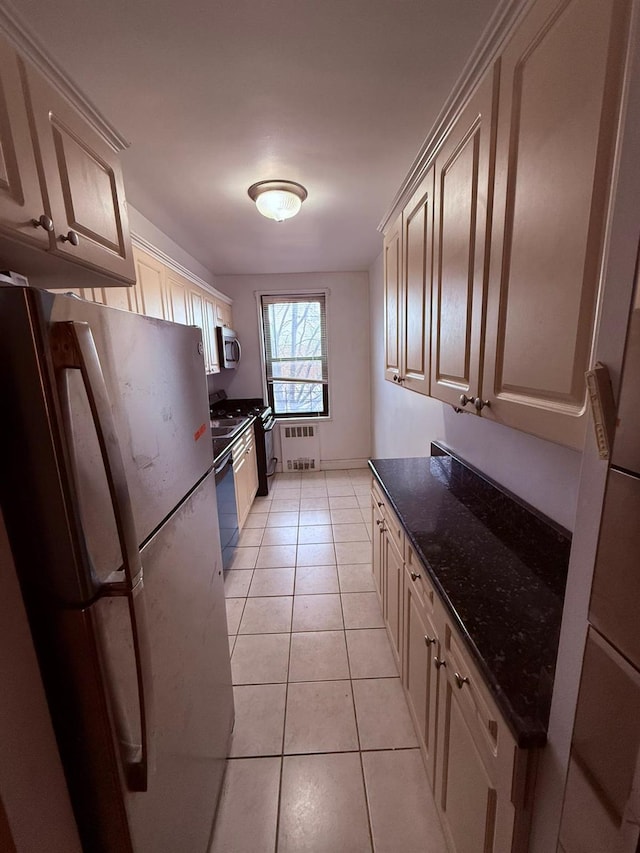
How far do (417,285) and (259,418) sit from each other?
9.08ft

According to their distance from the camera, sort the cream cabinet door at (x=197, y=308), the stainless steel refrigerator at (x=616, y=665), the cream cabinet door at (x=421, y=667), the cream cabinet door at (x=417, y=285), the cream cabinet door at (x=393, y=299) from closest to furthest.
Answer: the stainless steel refrigerator at (x=616, y=665) < the cream cabinet door at (x=421, y=667) < the cream cabinet door at (x=417, y=285) < the cream cabinet door at (x=393, y=299) < the cream cabinet door at (x=197, y=308)

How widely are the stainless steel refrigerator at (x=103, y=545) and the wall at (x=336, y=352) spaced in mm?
3820

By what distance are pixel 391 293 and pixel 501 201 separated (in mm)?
1242

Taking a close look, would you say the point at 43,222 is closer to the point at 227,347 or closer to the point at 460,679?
the point at 460,679

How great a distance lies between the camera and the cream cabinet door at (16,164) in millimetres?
867

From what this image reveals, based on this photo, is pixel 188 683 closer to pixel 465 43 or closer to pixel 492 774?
pixel 492 774

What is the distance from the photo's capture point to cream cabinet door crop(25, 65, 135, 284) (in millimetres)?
1005

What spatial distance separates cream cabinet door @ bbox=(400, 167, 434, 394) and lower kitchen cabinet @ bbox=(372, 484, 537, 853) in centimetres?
76

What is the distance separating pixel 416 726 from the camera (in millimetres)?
1474

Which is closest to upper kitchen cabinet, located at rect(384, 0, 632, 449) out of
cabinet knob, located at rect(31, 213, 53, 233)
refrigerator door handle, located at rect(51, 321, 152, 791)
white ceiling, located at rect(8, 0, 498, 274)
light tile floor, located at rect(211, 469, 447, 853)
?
white ceiling, located at rect(8, 0, 498, 274)

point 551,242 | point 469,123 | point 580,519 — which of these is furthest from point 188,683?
point 469,123

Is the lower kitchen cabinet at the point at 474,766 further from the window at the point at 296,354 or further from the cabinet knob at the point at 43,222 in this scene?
the window at the point at 296,354

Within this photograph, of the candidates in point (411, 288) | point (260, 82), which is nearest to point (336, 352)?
point (411, 288)

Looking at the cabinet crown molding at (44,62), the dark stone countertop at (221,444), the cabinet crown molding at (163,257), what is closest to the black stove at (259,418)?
the dark stone countertop at (221,444)
